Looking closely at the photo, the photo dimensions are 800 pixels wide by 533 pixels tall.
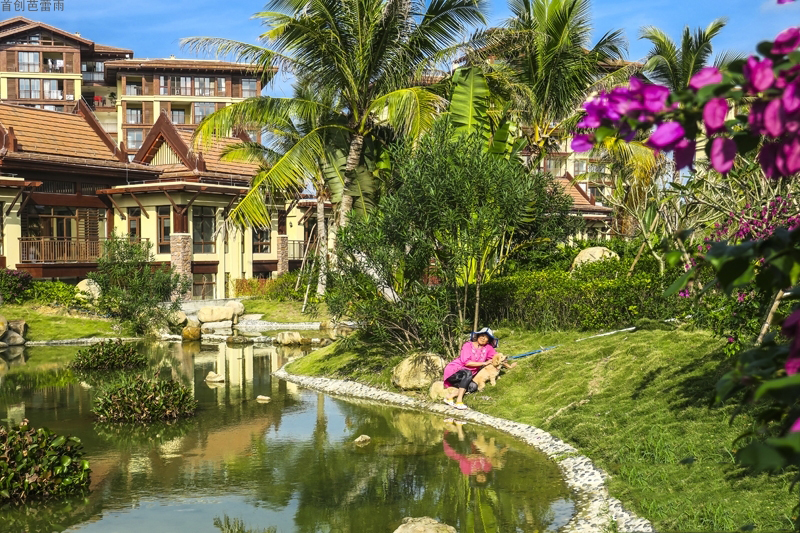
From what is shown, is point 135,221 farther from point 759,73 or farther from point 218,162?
point 759,73

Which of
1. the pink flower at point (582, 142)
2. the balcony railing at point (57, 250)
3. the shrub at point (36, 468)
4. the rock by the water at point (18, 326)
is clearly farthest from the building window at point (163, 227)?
the pink flower at point (582, 142)

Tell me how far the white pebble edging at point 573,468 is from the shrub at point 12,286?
60.9ft

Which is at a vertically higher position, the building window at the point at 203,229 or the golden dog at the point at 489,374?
the building window at the point at 203,229

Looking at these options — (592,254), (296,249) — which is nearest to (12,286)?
(296,249)

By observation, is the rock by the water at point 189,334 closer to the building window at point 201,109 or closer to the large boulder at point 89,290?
the large boulder at point 89,290

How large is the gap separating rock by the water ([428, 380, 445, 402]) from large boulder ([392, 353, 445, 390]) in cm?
44

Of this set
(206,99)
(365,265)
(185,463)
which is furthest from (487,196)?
(206,99)

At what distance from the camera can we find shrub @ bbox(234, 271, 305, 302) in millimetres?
38219

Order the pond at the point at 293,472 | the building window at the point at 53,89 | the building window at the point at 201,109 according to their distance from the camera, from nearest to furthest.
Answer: the pond at the point at 293,472 < the building window at the point at 53,89 < the building window at the point at 201,109

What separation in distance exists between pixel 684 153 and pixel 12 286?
33.6 m

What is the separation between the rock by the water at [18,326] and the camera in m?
29.4

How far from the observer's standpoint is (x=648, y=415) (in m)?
11.8

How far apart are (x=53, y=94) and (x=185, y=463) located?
2965 inches

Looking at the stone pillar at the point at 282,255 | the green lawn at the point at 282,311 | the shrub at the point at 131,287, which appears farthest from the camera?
the stone pillar at the point at 282,255
